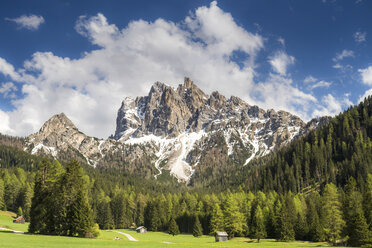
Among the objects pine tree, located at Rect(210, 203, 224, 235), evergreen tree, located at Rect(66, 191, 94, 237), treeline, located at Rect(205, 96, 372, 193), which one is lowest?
pine tree, located at Rect(210, 203, 224, 235)

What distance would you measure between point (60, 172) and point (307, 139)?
164302 mm

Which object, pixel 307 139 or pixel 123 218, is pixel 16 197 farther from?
pixel 307 139

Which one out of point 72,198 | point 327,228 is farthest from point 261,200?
point 72,198

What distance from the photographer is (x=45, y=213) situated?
4988cm

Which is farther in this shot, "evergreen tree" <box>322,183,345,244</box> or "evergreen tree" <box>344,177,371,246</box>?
"evergreen tree" <box>322,183,345,244</box>

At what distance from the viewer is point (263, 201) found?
4040 inches

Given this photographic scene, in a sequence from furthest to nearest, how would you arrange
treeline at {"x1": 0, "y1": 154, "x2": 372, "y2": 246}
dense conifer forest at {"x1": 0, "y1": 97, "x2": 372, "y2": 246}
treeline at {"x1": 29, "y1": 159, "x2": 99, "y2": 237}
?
dense conifer forest at {"x1": 0, "y1": 97, "x2": 372, "y2": 246} → treeline at {"x1": 0, "y1": 154, "x2": 372, "y2": 246} → treeline at {"x1": 29, "y1": 159, "x2": 99, "y2": 237}

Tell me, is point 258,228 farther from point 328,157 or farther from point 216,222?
point 328,157

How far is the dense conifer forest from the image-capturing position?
50781 millimetres

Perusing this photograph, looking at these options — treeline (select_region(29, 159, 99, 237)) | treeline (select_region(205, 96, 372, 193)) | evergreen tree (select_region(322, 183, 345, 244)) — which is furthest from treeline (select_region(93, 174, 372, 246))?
treeline (select_region(29, 159, 99, 237))

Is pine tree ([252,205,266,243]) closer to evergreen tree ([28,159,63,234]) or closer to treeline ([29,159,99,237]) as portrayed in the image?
treeline ([29,159,99,237])

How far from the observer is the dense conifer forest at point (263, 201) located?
167 ft

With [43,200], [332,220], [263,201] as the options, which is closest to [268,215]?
[263,201]

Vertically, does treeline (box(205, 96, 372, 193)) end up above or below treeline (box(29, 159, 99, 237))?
above
